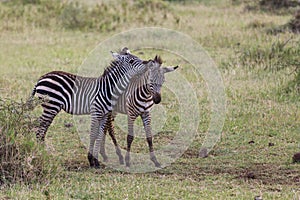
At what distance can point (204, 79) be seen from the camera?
12.5 m

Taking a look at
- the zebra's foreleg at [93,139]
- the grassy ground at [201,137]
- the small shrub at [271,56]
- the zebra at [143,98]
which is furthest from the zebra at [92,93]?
the small shrub at [271,56]

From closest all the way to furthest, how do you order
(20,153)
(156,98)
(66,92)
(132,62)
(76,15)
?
(20,153) < (156,98) < (132,62) < (66,92) < (76,15)

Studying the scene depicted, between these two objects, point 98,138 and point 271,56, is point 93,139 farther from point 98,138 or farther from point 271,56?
point 271,56

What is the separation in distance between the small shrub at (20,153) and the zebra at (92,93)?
101 cm

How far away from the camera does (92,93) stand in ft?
26.3

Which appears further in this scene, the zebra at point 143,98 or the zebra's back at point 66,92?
the zebra's back at point 66,92

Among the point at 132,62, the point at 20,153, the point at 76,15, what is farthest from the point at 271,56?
the point at 20,153

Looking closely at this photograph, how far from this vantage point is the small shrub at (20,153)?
6422 millimetres


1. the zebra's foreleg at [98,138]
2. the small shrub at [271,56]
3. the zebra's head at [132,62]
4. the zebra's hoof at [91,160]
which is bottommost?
the zebra's hoof at [91,160]

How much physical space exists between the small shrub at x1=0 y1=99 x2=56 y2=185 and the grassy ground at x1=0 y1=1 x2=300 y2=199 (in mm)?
131

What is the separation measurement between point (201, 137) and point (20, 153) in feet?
11.1

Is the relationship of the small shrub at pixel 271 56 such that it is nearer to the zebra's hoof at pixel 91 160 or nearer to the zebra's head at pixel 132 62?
the zebra's head at pixel 132 62

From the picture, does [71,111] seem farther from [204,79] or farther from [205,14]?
[205,14]

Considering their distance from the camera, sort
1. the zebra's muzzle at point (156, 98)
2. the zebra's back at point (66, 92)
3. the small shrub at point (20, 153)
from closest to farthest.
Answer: the small shrub at point (20, 153), the zebra's muzzle at point (156, 98), the zebra's back at point (66, 92)
